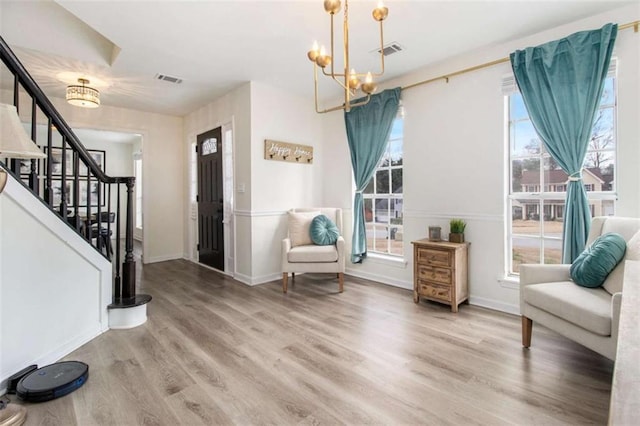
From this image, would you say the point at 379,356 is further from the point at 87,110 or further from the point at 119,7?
the point at 87,110

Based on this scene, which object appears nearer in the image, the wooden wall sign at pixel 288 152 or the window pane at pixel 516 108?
the window pane at pixel 516 108

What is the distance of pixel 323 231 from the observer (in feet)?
13.1

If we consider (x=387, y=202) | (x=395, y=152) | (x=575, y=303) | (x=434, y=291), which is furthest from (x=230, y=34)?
(x=575, y=303)

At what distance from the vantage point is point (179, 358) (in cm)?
222

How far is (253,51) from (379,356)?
9.68ft

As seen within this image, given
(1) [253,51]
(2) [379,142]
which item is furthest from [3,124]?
(2) [379,142]

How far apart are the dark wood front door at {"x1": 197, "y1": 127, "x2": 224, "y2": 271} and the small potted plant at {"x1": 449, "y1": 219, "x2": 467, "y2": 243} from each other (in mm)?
3076

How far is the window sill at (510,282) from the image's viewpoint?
9.97 feet

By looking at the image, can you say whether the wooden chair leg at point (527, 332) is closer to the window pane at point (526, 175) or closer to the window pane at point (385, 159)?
the window pane at point (526, 175)

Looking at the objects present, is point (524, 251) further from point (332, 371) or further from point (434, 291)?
point (332, 371)

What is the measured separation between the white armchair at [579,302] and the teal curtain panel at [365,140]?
213 cm

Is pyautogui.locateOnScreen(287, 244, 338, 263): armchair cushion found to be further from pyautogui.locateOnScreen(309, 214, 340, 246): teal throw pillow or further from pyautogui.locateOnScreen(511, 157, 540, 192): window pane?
pyautogui.locateOnScreen(511, 157, 540, 192): window pane

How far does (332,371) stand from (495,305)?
197 centimetres

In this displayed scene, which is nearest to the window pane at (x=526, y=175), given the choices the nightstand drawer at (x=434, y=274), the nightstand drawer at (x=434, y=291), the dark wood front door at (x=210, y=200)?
the nightstand drawer at (x=434, y=274)
